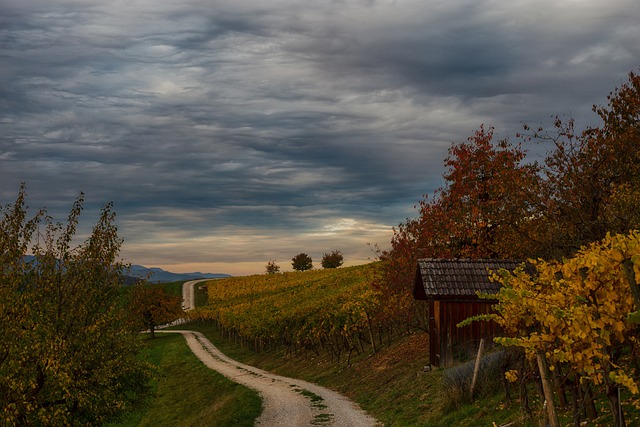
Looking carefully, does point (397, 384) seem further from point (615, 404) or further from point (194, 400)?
point (615, 404)

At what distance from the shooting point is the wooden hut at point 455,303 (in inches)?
1151

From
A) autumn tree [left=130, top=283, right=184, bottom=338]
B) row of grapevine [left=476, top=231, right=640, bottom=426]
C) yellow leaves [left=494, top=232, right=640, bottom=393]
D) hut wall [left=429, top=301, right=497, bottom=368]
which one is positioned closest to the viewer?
row of grapevine [left=476, top=231, right=640, bottom=426]

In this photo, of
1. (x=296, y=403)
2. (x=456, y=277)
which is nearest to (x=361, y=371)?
(x=296, y=403)

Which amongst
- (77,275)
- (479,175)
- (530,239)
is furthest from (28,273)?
(479,175)

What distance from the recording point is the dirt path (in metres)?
26.0

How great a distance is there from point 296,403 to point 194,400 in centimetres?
1176

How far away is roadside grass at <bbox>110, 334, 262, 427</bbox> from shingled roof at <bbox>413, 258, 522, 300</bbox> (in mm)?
10326

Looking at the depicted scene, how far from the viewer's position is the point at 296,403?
3034 centimetres

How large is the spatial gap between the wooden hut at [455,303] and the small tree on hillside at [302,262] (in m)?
107

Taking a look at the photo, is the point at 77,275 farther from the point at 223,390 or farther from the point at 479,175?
the point at 479,175

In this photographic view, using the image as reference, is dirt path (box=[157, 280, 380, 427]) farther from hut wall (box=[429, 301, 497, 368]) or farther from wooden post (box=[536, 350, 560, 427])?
wooden post (box=[536, 350, 560, 427])

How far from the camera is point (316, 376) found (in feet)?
136

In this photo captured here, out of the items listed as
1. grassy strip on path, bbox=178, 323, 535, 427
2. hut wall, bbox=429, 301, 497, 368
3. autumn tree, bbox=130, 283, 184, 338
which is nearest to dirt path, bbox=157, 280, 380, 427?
grassy strip on path, bbox=178, 323, 535, 427

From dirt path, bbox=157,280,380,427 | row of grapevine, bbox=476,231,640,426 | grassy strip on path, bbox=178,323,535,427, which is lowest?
dirt path, bbox=157,280,380,427
